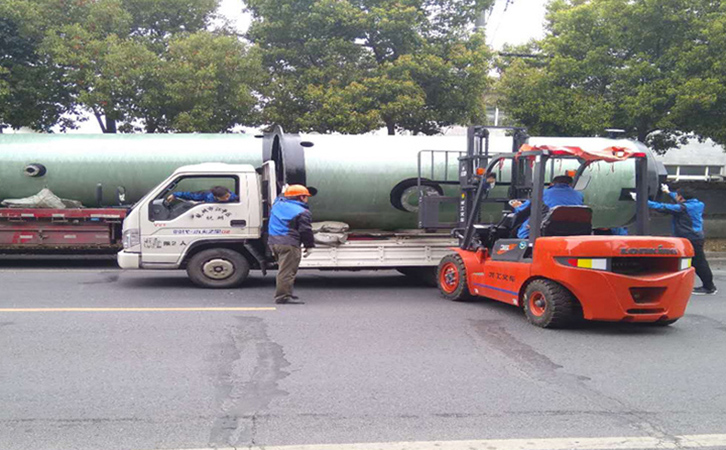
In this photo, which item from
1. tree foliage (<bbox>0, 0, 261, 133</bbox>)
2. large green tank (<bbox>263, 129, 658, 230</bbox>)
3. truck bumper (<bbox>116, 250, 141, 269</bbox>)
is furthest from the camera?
tree foliage (<bbox>0, 0, 261, 133</bbox>)

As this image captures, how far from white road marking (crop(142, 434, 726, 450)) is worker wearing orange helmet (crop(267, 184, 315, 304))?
4.74 metres

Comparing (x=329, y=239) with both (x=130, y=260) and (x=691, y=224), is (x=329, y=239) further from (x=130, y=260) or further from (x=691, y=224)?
(x=691, y=224)

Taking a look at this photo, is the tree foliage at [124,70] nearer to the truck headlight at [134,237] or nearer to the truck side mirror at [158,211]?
the truck side mirror at [158,211]

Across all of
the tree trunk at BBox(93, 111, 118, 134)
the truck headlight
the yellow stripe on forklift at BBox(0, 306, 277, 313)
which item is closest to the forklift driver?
the yellow stripe on forklift at BBox(0, 306, 277, 313)

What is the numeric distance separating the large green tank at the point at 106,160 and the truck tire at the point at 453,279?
4.30m

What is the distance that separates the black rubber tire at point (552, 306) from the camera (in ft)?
23.6

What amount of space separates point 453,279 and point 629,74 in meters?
9.52

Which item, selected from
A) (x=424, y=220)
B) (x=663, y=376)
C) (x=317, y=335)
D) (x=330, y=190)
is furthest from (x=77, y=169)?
(x=663, y=376)

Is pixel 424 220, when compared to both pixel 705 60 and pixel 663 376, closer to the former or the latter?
pixel 663 376

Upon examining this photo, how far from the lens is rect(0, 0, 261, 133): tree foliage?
1430cm

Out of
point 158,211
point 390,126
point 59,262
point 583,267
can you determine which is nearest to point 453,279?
point 583,267

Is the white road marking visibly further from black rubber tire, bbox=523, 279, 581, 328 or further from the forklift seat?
the forklift seat

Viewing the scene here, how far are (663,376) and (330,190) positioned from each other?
21.7 ft

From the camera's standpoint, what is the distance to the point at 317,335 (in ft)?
22.7
